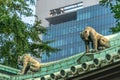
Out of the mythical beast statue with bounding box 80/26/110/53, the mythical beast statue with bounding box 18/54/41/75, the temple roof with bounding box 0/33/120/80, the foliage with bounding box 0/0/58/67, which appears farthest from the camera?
the foliage with bounding box 0/0/58/67

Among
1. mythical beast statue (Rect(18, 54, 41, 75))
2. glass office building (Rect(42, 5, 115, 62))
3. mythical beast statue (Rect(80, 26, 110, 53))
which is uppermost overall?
mythical beast statue (Rect(80, 26, 110, 53))

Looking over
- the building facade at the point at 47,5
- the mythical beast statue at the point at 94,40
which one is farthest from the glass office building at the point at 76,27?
the mythical beast statue at the point at 94,40

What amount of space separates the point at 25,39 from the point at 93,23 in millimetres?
72501

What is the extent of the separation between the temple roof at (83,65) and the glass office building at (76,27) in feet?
265

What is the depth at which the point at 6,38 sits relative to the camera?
89.0 ft

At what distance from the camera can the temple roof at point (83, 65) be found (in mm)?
13602

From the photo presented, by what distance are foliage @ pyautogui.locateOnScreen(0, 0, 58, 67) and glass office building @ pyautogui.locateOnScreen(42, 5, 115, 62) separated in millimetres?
68584

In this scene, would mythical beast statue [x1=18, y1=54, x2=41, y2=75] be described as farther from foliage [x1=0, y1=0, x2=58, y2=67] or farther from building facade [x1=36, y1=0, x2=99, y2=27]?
building facade [x1=36, y1=0, x2=99, y2=27]

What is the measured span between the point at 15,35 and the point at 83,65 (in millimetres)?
13201

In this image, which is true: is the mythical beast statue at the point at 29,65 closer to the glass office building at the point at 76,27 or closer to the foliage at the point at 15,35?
the foliage at the point at 15,35

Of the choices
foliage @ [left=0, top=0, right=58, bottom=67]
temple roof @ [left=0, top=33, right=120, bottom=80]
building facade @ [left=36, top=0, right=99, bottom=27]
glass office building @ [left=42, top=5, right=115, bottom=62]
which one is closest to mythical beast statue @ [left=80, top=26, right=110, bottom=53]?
temple roof @ [left=0, top=33, right=120, bottom=80]

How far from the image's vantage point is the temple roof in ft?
44.6

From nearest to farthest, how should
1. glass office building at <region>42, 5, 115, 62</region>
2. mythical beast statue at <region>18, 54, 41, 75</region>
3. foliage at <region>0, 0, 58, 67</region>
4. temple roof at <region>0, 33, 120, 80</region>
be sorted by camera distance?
temple roof at <region>0, 33, 120, 80</region> → mythical beast statue at <region>18, 54, 41, 75</region> → foliage at <region>0, 0, 58, 67</region> → glass office building at <region>42, 5, 115, 62</region>

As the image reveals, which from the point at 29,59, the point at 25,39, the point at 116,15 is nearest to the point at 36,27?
the point at 25,39
